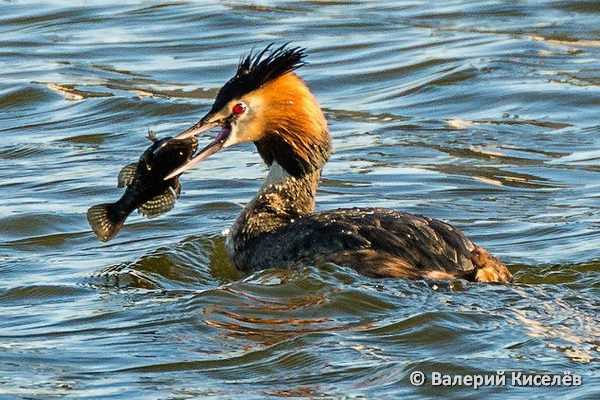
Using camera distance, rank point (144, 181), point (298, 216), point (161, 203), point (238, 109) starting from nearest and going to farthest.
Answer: point (144, 181)
point (161, 203)
point (238, 109)
point (298, 216)

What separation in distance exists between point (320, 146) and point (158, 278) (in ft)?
3.78

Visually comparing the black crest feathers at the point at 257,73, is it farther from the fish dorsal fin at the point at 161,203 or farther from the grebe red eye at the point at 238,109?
the fish dorsal fin at the point at 161,203

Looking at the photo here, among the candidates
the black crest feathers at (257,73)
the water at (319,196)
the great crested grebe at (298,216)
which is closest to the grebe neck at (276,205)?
the great crested grebe at (298,216)

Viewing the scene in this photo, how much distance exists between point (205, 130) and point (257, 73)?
0.45m

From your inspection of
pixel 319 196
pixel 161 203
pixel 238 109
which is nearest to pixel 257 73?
pixel 238 109

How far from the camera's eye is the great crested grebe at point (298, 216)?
320 inches

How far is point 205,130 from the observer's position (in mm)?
8938

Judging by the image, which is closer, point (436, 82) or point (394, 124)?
point (394, 124)

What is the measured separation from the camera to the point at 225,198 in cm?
1084

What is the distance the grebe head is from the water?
0.72 m

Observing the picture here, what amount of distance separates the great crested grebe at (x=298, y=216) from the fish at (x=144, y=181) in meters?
0.09

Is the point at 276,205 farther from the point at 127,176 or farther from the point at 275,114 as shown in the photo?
the point at 127,176

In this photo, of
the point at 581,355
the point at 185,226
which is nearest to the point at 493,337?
the point at 581,355

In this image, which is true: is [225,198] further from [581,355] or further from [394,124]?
[581,355]
